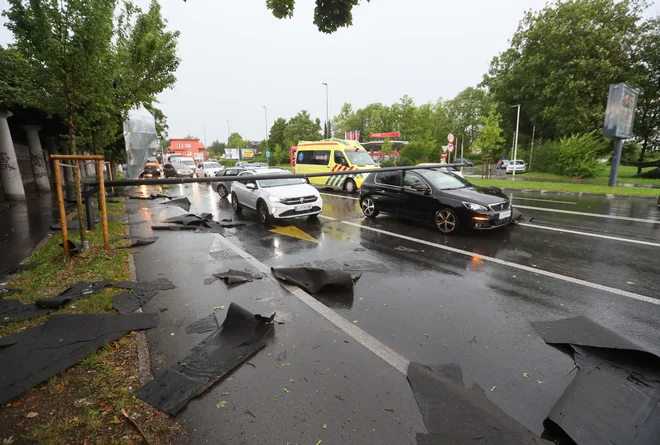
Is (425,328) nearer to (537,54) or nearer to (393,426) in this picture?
(393,426)

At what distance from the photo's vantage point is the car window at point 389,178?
9586 millimetres

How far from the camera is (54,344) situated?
11.1 ft

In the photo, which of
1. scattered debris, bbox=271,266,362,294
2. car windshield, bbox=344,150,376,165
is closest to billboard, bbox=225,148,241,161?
car windshield, bbox=344,150,376,165

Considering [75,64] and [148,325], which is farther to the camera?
[75,64]

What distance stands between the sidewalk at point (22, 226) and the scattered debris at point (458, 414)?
7425 mm

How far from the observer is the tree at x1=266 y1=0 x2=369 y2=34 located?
19.3 ft

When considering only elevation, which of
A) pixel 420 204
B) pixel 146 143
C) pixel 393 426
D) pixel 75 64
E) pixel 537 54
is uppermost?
pixel 537 54

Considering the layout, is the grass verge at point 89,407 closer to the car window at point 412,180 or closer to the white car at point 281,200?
the white car at point 281,200

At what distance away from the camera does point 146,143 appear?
15.6 metres

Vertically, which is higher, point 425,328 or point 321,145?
point 321,145

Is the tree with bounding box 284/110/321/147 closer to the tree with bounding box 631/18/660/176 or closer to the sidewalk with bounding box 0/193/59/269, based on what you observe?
the tree with bounding box 631/18/660/176

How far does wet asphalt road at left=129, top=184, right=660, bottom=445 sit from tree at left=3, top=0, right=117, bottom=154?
164 inches

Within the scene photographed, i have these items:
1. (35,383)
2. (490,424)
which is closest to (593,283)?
(490,424)

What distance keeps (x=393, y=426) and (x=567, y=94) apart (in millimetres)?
35323
